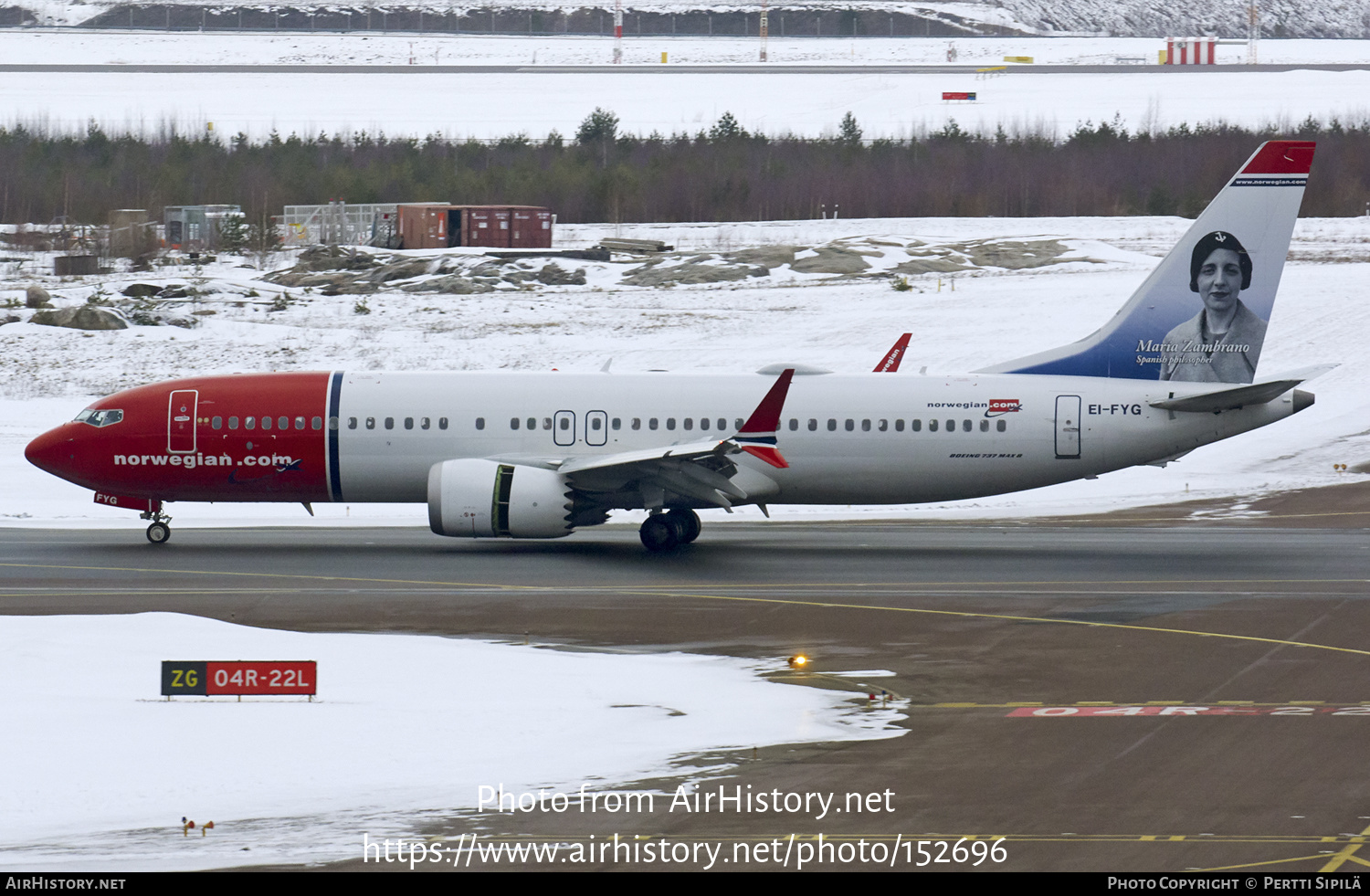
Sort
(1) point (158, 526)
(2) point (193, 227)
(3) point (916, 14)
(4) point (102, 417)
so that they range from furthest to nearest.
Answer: (3) point (916, 14), (2) point (193, 227), (1) point (158, 526), (4) point (102, 417)

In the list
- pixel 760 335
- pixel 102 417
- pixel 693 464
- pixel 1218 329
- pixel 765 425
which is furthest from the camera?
pixel 760 335

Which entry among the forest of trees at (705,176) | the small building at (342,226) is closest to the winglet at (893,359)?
the small building at (342,226)

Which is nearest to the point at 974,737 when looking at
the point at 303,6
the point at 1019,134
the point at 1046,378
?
the point at 1046,378

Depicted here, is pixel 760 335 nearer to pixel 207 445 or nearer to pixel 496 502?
pixel 496 502

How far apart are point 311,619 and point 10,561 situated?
953 cm

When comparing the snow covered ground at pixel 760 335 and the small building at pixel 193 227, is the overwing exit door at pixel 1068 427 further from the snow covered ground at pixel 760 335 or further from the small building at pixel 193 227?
the small building at pixel 193 227

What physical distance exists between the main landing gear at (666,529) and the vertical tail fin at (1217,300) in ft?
25.8

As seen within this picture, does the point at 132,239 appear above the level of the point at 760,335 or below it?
above

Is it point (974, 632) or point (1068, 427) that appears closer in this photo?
point (974, 632)

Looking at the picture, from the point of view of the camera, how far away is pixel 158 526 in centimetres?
3559

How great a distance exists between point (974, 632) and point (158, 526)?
19262 mm

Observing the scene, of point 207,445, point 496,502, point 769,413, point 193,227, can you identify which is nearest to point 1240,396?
point 769,413

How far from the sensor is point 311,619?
26.6 metres

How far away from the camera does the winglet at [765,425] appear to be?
104 feet
